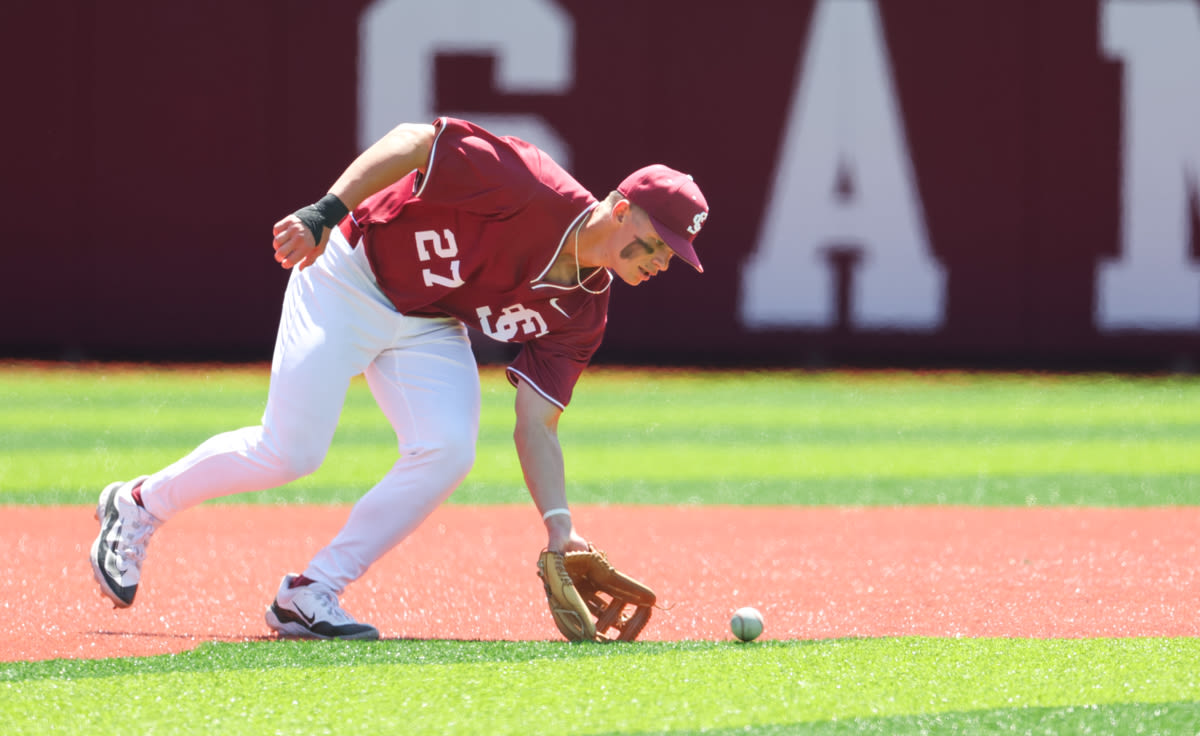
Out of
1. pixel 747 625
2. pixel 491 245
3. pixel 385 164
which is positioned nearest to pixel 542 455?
pixel 491 245

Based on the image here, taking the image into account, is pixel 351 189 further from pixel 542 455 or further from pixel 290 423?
pixel 542 455

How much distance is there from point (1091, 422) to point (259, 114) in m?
8.92

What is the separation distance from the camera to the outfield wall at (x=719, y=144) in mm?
15648

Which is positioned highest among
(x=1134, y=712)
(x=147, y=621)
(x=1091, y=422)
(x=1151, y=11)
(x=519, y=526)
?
(x=1151, y=11)

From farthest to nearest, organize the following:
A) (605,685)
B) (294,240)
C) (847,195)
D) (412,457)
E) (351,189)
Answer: (847,195), (412,457), (351,189), (294,240), (605,685)

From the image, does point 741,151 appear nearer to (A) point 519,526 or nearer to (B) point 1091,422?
(B) point 1091,422

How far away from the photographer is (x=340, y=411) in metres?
4.39

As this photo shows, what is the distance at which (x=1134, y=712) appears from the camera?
11.1 feet

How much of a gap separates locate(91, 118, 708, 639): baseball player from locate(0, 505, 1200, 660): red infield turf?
319 millimetres

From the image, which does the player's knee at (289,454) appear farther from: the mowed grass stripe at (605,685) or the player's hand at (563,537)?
the player's hand at (563,537)

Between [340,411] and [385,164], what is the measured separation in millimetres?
755

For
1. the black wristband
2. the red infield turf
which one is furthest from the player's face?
the red infield turf

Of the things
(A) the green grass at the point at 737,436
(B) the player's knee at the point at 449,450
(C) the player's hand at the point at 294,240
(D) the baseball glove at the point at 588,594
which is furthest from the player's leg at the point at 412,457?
(A) the green grass at the point at 737,436

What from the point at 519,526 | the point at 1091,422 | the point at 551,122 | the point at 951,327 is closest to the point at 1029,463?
the point at 1091,422
